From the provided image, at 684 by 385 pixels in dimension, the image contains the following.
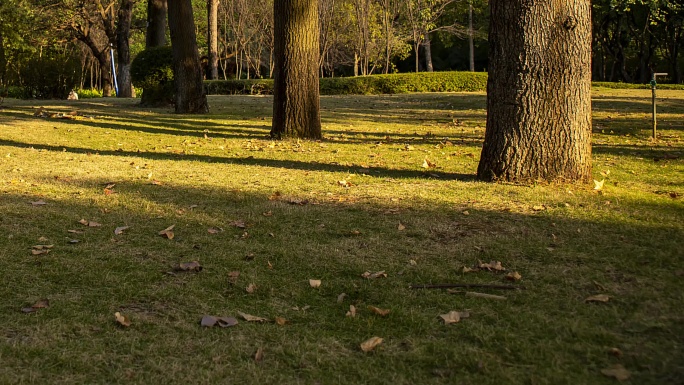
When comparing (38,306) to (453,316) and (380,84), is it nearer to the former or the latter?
(453,316)

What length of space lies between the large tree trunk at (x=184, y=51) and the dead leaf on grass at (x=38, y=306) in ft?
46.8

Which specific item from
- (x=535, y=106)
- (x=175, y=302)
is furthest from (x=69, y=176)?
(x=535, y=106)

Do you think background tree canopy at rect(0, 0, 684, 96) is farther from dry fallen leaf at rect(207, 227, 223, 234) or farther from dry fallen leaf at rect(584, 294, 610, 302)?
dry fallen leaf at rect(584, 294, 610, 302)

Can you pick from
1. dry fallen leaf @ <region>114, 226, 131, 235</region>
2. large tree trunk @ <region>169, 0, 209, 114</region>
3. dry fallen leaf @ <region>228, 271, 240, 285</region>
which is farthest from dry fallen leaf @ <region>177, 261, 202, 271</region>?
large tree trunk @ <region>169, 0, 209, 114</region>

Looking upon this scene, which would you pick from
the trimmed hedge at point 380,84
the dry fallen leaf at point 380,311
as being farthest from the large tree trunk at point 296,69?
the trimmed hedge at point 380,84

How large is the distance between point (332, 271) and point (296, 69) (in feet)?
25.2

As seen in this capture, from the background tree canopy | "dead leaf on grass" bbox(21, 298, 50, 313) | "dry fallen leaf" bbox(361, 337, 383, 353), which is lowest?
"dry fallen leaf" bbox(361, 337, 383, 353)

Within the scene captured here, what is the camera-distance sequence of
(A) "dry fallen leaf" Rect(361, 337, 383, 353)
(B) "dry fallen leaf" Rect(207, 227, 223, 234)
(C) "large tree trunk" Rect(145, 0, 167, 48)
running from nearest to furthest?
1. (A) "dry fallen leaf" Rect(361, 337, 383, 353)
2. (B) "dry fallen leaf" Rect(207, 227, 223, 234)
3. (C) "large tree trunk" Rect(145, 0, 167, 48)

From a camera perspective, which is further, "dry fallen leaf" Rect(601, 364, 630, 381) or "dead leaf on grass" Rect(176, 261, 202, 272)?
"dead leaf on grass" Rect(176, 261, 202, 272)

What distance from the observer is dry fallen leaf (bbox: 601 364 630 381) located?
118 inches

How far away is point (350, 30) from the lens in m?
41.2

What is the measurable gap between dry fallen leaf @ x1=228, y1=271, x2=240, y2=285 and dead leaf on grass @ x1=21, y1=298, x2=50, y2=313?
1075 mm

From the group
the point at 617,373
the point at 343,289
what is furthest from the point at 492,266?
the point at 617,373

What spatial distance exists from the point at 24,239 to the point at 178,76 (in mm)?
13244
